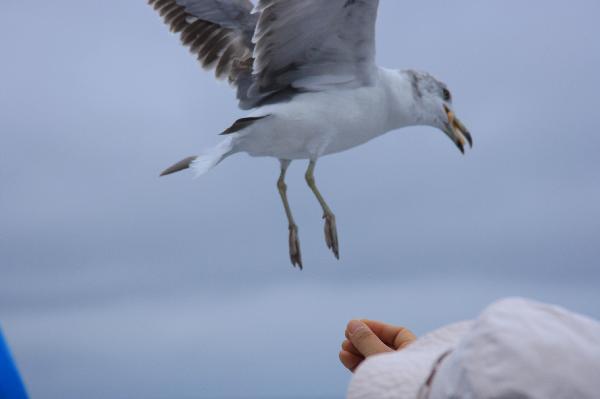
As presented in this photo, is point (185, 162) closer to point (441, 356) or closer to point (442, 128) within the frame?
point (442, 128)

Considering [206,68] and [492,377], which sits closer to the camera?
[492,377]

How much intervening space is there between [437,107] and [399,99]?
0.71 ft

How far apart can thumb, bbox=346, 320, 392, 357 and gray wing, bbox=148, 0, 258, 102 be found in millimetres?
1345

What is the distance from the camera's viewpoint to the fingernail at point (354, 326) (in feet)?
3.63

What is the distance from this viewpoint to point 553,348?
1.73 feet

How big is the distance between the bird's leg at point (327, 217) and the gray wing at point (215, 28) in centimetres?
48

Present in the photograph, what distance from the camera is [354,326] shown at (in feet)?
3.66

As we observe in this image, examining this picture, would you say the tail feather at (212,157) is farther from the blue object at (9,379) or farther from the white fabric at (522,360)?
the white fabric at (522,360)

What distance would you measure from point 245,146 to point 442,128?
736 mm

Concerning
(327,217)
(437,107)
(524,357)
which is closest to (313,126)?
(327,217)

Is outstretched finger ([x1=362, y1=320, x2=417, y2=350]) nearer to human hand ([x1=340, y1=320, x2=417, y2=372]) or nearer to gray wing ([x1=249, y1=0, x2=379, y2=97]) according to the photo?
human hand ([x1=340, y1=320, x2=417, y2=372])

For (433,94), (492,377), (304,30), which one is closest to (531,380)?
(492,377)

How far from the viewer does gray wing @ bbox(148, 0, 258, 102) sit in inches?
93.2

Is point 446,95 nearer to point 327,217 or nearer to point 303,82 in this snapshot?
point 303,82
